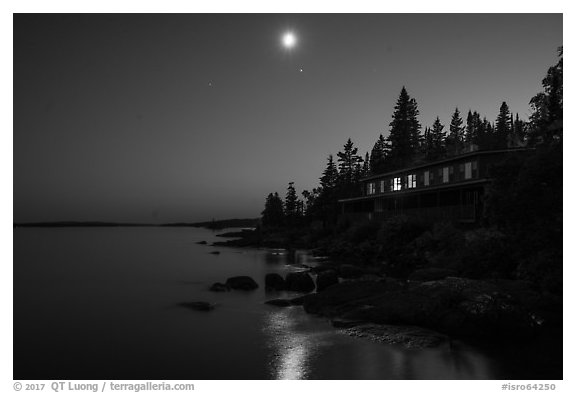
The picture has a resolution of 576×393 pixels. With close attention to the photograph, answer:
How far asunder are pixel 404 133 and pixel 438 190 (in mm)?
42040

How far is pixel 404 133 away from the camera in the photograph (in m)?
82.1

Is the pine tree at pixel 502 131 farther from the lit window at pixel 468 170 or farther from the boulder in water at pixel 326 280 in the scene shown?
the boulder in water at pixel 326 280

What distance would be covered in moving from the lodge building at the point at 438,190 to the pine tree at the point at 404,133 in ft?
60.3

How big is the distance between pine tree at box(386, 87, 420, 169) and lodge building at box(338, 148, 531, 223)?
18.4 metres

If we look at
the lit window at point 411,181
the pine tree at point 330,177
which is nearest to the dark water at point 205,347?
the lit window at point 411,181

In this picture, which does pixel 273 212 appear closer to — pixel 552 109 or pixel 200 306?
pixel 200 306

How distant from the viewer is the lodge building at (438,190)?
38.0 meters

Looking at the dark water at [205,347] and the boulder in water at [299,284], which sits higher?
the boulder in water at [299,284]

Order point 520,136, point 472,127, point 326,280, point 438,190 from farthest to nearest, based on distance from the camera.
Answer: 1. point 472,127
2. point 520,136
3. point 438,190
4. point 326,280

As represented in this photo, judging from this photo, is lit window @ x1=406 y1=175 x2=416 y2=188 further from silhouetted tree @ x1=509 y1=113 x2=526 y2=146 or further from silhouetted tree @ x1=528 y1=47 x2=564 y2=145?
silhouetted tree @ x1=528 y1=47 x2=564 y2=145

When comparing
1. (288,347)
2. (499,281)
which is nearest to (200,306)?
(288,347)

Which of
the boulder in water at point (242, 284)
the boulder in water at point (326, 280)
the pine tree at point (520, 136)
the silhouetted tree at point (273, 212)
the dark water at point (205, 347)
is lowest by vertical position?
the dark water at point (205, 347)
